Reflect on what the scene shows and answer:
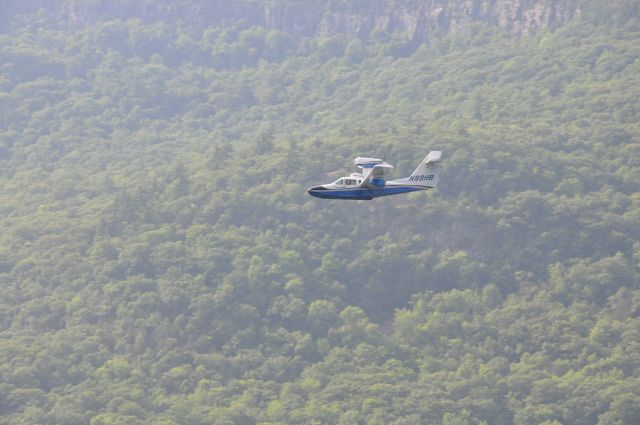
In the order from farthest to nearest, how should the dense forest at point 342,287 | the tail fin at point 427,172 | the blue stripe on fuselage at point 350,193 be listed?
the dense forest at point 342,287
the tail fin at point 427,172
the blue stripe on fuselage at point 350,193

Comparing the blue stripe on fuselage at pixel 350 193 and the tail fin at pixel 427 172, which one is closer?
the blue stripe on fuselage at pixel 350 193

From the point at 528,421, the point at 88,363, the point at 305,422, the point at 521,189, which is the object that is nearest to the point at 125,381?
the point at 88,363

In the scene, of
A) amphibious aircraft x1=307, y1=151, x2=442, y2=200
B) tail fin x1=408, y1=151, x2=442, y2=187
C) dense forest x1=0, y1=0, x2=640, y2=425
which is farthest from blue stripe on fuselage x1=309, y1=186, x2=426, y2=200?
dense forest x1=0, y1=0, x2=640, y2=425

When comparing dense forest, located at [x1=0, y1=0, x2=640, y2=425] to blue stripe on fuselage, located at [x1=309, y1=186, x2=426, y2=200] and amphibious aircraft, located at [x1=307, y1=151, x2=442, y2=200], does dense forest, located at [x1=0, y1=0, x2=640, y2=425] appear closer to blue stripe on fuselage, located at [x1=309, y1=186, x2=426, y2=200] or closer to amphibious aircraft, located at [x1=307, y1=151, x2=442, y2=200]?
amphibious aircraft, located at [x1=307, y1=151, x2=442, y2=200]

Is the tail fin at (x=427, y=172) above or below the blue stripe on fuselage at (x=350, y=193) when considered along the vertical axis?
above

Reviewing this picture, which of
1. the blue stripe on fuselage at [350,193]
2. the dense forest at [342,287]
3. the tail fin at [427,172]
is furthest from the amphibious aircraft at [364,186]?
the dense forest at [342,287]

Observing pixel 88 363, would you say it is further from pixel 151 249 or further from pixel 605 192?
pixel 605 192

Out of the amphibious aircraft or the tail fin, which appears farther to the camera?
the tail fin

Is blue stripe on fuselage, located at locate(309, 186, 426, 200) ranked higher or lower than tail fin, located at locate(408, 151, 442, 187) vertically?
lower

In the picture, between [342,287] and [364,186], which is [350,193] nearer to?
[364,186]

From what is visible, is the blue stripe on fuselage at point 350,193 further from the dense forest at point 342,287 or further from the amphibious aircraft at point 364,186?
the dense forest at point 342,287

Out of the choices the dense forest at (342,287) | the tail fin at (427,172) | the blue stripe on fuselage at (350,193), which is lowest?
the dense forest at (342,287)
